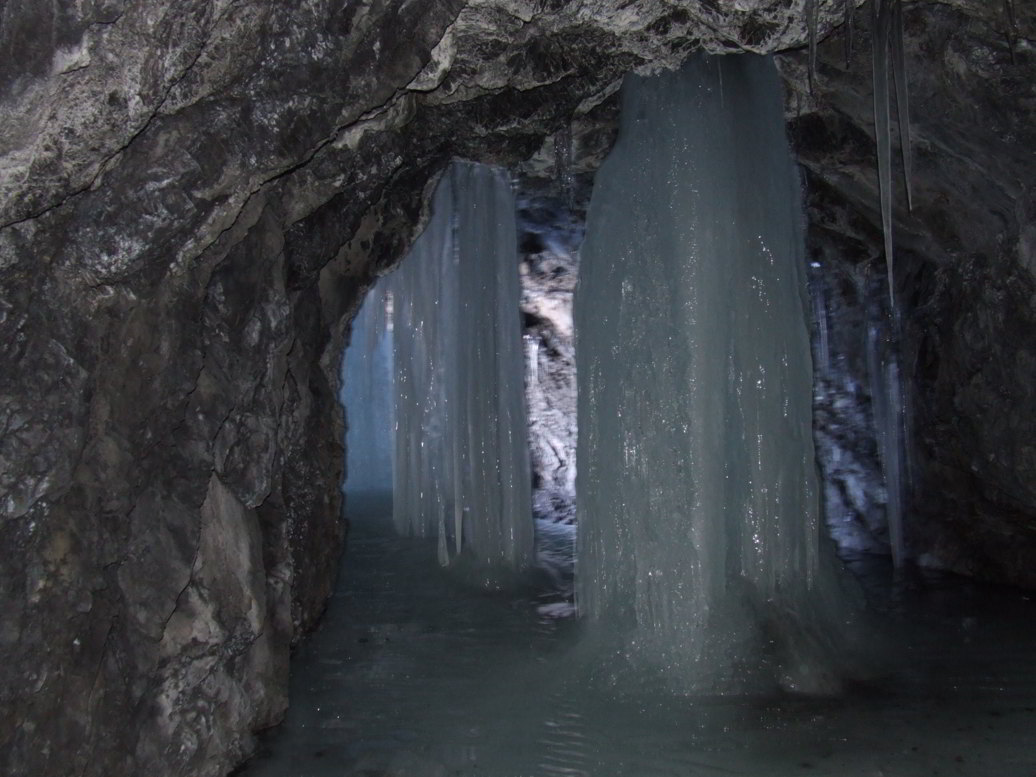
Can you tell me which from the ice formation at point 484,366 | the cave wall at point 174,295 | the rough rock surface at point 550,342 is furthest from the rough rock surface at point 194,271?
the rough rock surface at point 550,342

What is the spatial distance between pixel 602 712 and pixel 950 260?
15.4ft

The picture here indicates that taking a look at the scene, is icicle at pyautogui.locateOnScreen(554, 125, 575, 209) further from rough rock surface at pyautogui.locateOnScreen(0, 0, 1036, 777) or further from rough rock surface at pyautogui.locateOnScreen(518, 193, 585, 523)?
rough rock surface at pyautogui.locateOnScreen(518, 193, 585, 523)

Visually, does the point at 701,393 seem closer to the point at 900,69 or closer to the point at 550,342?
the point at 900,69

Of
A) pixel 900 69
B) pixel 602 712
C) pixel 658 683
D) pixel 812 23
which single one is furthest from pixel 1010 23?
pixel 602 712

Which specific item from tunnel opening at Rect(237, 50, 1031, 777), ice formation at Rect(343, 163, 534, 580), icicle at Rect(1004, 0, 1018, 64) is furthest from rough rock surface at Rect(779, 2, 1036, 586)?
ice formation at Rect(343, 163, 534, 580)

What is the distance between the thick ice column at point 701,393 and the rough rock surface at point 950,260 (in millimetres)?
859

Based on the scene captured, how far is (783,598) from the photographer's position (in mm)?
5711

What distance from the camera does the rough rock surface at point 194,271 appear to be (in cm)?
299

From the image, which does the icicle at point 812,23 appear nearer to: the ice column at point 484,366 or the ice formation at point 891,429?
the ice column at point 484,366

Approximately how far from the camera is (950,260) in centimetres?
736

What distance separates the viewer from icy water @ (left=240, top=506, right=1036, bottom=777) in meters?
4.32

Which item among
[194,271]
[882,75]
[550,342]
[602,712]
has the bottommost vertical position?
[602,712]

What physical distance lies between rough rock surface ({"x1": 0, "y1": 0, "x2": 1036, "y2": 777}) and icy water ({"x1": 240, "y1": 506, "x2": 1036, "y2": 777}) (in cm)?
52

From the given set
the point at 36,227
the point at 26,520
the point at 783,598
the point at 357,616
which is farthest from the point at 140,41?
the point at 357,616
